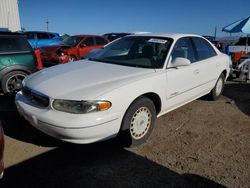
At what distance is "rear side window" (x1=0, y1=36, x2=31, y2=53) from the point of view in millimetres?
5812

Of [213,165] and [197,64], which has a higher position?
[197,64]

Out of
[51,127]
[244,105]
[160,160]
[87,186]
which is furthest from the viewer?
[244,105]

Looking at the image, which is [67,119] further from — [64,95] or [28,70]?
[28,70]

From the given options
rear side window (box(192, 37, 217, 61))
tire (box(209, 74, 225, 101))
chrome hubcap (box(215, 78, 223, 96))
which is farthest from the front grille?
chrome hubcap (box(215, 78, 223, 96))

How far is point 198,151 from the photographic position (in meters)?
3.65

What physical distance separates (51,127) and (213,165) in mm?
2071

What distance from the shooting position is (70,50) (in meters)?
11.4

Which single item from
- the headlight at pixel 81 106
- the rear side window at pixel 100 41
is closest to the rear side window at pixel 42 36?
the rear side window at pixel 100 41

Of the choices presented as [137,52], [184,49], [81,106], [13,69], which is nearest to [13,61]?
[13,69]

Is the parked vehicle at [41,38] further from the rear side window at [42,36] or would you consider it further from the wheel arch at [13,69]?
the wheel arch at [13,69]

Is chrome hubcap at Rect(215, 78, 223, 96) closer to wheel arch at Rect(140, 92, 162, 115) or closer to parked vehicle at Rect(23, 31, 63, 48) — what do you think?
wheel arch at Rect(140, 92, 162, 115)

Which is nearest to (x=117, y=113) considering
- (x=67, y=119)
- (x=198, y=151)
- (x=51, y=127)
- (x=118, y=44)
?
(x=67, y=119)

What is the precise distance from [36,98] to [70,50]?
27.2 ft

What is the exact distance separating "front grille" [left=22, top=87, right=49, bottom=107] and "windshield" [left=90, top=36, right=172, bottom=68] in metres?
1.43
